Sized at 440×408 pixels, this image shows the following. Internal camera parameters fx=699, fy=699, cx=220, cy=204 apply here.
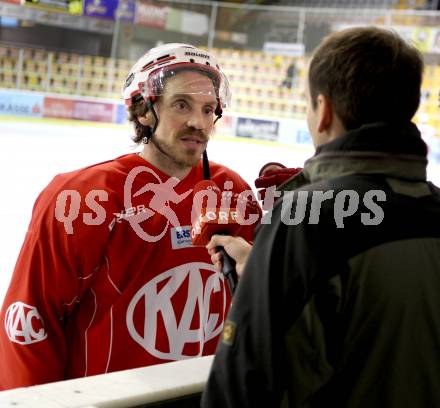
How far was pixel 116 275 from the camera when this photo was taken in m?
1.59

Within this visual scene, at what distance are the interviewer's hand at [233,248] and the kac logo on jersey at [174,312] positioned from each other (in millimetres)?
416

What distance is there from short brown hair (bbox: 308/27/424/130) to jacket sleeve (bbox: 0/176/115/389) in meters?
0.82

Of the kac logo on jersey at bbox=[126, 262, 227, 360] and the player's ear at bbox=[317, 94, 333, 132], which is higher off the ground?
the player's ear at bbox=[317, 94, 333, 132]

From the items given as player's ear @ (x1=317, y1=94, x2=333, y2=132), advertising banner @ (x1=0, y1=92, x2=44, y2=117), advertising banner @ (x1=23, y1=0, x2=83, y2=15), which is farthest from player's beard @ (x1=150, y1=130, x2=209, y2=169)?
advertising banner @ (x1=23, y1=0, x2=83, y2=15)

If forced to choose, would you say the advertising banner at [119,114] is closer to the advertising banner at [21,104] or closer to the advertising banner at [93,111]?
the advertising banner at [93,111]

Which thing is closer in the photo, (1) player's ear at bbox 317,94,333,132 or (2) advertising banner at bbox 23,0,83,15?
(1) player's ear at bbox 317,94,333,132

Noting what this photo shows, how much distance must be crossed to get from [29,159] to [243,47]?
5.54 m

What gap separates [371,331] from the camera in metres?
0.85

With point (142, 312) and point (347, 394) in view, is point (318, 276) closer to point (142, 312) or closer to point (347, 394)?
point (347, 394)

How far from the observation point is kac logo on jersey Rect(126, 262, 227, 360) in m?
1.63

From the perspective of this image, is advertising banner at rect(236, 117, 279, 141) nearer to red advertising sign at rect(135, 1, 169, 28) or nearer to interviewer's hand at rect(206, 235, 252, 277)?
red advertising sign at rect(135, 1, 169, 28)

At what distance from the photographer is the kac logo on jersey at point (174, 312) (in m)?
1.63

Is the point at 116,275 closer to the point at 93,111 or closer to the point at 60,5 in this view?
the point at 93,111

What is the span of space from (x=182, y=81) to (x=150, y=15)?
10.3 metres
